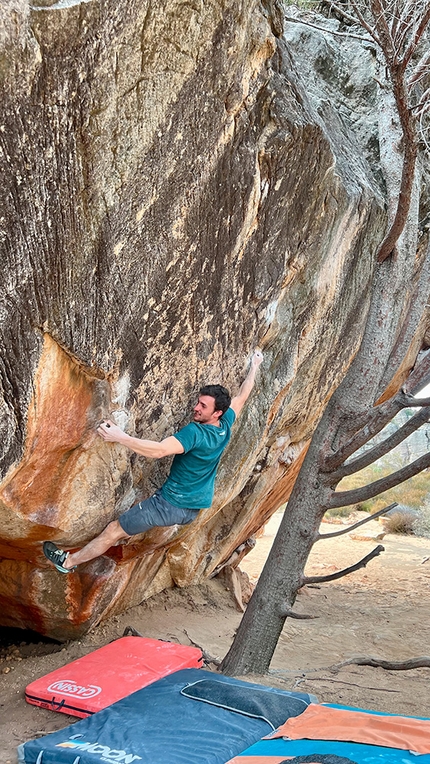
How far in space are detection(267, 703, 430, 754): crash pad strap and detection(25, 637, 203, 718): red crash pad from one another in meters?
1.12

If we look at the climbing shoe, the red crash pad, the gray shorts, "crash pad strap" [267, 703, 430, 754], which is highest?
the gray shorts

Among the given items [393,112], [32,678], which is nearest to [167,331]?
[32,678]

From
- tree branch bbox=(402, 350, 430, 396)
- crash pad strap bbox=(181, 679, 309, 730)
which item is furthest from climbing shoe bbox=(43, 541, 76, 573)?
tree branch bbox=(402, 350, 430, 396)

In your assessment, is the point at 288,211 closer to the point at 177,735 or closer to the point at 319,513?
the point at 319,513

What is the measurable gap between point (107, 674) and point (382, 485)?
2292 millimetres

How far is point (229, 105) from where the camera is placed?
393 cm

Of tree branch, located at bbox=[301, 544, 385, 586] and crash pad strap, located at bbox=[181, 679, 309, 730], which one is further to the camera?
tree branch, located at bbox=[301, 544, 385, 586]

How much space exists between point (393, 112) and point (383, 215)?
0.99 m

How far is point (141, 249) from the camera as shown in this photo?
378cm

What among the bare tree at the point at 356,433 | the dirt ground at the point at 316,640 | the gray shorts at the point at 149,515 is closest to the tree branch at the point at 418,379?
the bare tree at the point at 356,433

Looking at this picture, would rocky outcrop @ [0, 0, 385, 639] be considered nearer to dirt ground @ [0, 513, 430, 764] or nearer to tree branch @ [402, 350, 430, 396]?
dirt ground @ [0, 513, 430, 764]

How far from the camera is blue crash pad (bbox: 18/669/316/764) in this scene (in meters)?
3.39

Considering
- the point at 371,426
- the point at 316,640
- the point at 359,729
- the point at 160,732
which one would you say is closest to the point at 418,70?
the point at 371,426

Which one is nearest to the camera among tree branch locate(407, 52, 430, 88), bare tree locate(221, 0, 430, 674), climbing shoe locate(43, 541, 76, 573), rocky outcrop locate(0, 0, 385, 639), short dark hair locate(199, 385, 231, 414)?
rocky outcrop locate(0, 0, 385, 639)
